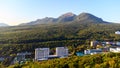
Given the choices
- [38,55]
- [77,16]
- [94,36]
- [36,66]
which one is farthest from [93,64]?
[77,16]

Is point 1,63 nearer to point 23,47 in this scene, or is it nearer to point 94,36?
point 23,47

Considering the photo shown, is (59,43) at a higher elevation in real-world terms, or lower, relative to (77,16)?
lower

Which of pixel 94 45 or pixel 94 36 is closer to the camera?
pixel 94 45

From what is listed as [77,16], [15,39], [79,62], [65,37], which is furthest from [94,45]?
[77,16]

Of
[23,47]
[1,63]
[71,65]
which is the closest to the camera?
[71,65]

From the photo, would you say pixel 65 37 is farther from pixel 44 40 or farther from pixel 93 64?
pixel 93 64

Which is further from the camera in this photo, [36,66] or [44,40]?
[44,40]

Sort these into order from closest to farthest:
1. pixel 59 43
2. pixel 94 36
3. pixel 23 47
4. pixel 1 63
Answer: pixel 1 63 < pixel 23 47 < pixel 59 43 < pixel 94 36

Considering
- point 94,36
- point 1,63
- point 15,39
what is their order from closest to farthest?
point 1,63, point 15,39, point 94,36

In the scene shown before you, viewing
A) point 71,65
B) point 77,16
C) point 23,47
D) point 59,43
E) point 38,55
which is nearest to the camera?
point 71,65
